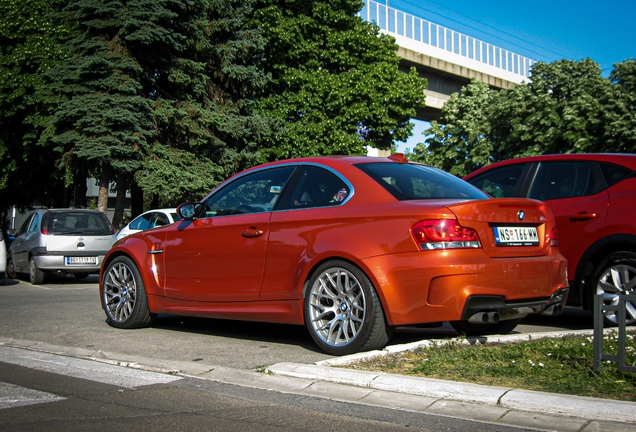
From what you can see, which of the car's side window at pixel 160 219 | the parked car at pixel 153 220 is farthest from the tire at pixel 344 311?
the car's side window at pixel 160 219

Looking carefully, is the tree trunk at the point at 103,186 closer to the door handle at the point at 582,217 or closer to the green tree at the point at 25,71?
the green tree at the point at 25,71

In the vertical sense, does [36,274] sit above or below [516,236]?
below

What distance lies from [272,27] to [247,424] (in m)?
32.9

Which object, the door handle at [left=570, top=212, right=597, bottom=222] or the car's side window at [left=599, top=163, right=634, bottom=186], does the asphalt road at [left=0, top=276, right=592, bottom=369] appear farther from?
the car's side window at [left=599, top=163, right=634, bottom=186]

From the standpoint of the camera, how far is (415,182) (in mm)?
6566

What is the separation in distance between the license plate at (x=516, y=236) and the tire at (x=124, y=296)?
3.95 meters

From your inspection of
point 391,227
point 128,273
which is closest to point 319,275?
point 391,227

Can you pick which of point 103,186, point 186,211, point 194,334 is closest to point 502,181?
point 186,211

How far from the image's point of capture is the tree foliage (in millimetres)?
36594

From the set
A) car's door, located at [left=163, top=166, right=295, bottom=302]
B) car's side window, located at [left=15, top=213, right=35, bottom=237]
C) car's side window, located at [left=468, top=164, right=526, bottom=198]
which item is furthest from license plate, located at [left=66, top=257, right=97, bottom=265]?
car's side window, located at [left=468, top=164, right=526, bottom=198]

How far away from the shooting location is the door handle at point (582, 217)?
25.6ft

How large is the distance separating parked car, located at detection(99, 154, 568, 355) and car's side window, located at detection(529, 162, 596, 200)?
1.68m

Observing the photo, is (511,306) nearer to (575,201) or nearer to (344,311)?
(344,311)

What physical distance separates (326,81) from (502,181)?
2777cm
